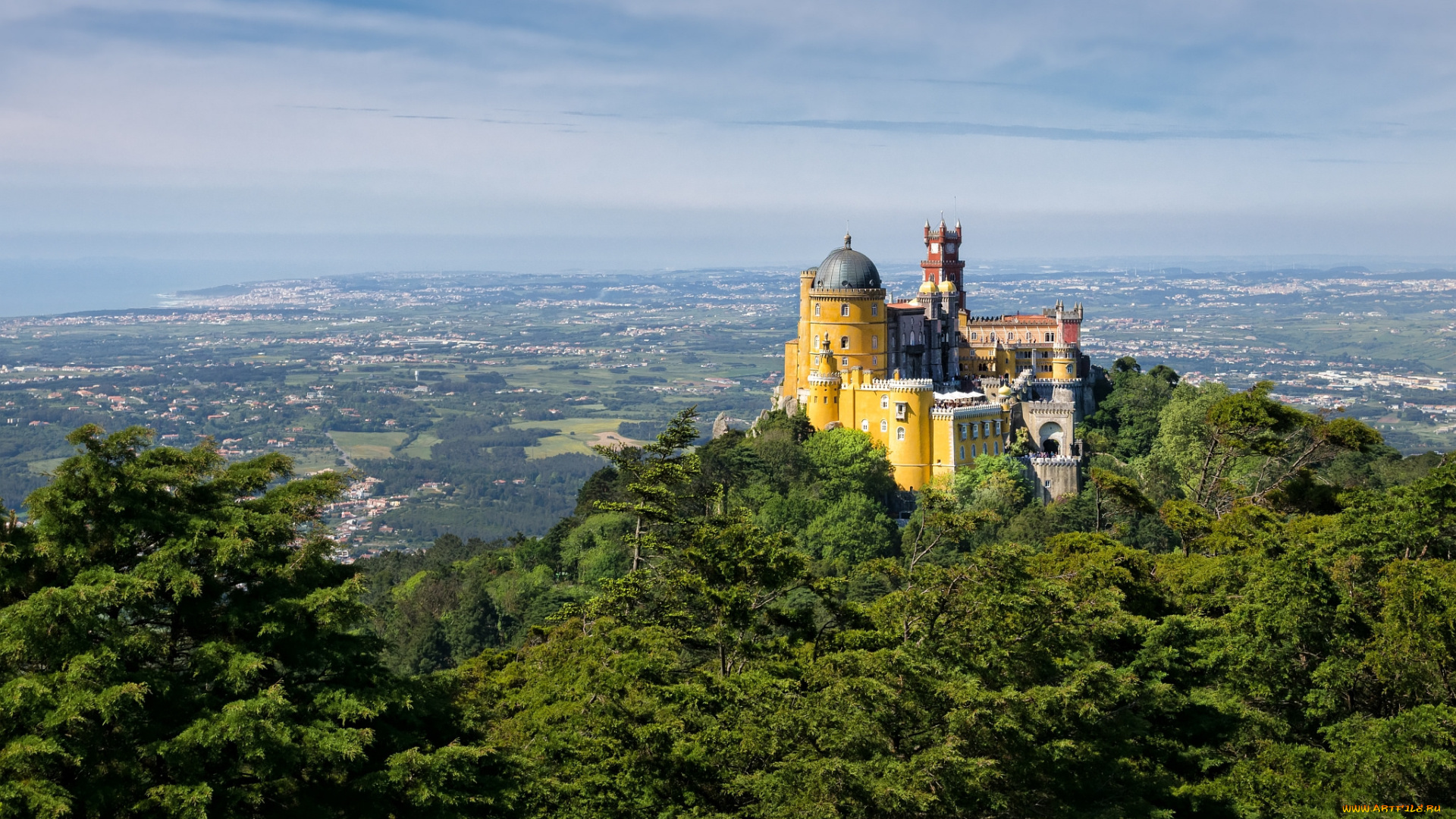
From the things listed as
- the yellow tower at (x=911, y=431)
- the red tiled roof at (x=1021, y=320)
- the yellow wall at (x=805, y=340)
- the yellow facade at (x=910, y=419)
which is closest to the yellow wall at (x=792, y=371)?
the yellow wall at (x=805, y=340)

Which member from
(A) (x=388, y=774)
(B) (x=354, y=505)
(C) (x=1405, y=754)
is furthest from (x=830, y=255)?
(B) (x=354, y=505)

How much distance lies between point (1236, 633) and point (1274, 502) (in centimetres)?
2065

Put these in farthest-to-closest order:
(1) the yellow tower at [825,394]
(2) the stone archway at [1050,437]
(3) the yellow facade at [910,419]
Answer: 1. (2) the stone archway at [1050,437]
2. (1) the yellow tower at [825,394]
3. (3) the yellow facade at [910,419]

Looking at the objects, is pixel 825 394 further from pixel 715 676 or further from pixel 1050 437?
pixel 715 676

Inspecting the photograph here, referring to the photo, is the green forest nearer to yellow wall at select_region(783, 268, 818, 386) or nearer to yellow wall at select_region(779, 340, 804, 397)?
yellow wall at select_region(783, 268, 818, 386)

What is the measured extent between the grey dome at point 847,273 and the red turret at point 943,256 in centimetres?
1714

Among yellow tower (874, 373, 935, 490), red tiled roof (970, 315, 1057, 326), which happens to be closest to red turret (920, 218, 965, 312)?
red tiled roof (970, 315, 1057, 326)

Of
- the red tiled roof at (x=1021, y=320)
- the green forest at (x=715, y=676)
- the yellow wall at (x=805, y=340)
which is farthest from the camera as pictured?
the red tiled roof at (x=1021, y=320)

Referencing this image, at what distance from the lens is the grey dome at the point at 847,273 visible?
72938 mm

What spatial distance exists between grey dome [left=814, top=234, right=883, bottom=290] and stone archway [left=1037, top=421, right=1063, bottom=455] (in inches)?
469

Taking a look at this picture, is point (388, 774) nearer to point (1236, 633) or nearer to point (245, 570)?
point (245, 570)

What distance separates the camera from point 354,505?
174500 millimetres

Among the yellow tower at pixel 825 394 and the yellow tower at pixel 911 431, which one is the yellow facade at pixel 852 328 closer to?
the yellow tower at pixel 825 394

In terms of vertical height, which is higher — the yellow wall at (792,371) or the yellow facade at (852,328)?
the yellow facade at (852,328)
